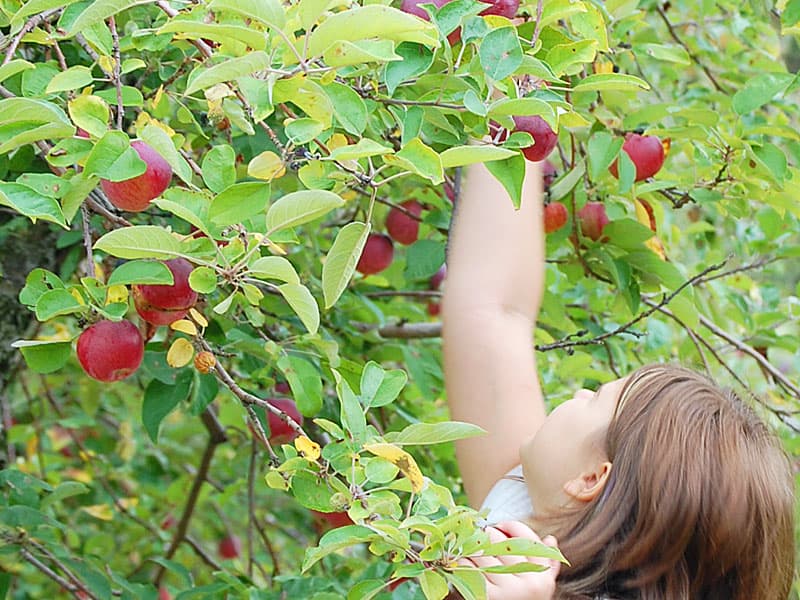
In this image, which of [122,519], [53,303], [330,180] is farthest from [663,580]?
[122,519]

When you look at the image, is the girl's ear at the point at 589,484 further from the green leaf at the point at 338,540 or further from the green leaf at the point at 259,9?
the green leaf at the point at 259,9

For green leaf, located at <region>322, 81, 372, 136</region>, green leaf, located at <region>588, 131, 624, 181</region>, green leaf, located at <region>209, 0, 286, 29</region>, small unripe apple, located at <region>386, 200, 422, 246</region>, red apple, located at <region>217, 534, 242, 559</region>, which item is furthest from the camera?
red apple, located at <region>217, 534, 242, 559</region>

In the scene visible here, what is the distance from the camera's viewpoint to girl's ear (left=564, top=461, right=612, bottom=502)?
44.6 inches

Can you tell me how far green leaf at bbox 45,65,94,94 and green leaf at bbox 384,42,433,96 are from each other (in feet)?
0.85

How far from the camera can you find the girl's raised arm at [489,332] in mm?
1296

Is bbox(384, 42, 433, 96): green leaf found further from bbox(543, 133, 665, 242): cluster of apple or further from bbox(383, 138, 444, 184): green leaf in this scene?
bbox(543, 133, 665, 242): cluster of apple

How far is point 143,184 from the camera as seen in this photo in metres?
0.97

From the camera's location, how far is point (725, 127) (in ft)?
5.85

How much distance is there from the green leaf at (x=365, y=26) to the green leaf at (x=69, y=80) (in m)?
0.21

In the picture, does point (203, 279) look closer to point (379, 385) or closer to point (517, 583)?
point (379, 385)

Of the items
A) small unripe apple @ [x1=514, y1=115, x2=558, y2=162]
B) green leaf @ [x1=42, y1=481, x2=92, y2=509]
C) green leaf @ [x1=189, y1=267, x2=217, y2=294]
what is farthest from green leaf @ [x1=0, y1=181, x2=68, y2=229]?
green leaf @ [x1=42, y1=481, x2=92, y2=509]

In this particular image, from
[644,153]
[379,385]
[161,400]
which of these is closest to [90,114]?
[379,385]

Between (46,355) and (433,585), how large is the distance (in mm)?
511

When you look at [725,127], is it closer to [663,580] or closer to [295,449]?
[663,580]
